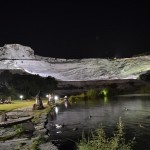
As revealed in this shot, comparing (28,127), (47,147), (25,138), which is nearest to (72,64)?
(28,127)

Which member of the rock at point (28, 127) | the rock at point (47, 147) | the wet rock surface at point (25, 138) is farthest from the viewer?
the rock at point (28, 127)

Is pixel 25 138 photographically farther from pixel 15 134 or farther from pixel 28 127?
pixel 28 127

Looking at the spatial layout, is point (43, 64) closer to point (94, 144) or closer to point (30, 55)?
point (30, 55)

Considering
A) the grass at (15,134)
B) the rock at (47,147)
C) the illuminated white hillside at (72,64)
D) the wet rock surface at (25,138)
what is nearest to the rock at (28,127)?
the wet rock surface at (25,138)

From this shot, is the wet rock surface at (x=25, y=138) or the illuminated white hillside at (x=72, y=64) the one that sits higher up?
the illuminated white hillside at (x=72, y=64)

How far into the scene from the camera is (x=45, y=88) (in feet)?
225

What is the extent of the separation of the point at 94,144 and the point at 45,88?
55.0 m

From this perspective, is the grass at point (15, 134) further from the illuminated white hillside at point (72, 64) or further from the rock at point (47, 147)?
the illuminated white hillside at point (72, 64)

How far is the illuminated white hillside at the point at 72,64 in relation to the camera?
125m

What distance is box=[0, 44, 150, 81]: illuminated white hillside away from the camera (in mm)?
124938

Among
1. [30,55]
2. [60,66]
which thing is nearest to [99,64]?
[60,66]

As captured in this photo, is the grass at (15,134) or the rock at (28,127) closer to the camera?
the grass at (15,134)

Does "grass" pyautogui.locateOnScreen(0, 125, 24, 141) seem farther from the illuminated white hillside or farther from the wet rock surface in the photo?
the illuminated white hillside

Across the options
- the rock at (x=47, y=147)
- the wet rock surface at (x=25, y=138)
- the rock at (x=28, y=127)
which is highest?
the rock at (x=28, y=127)
